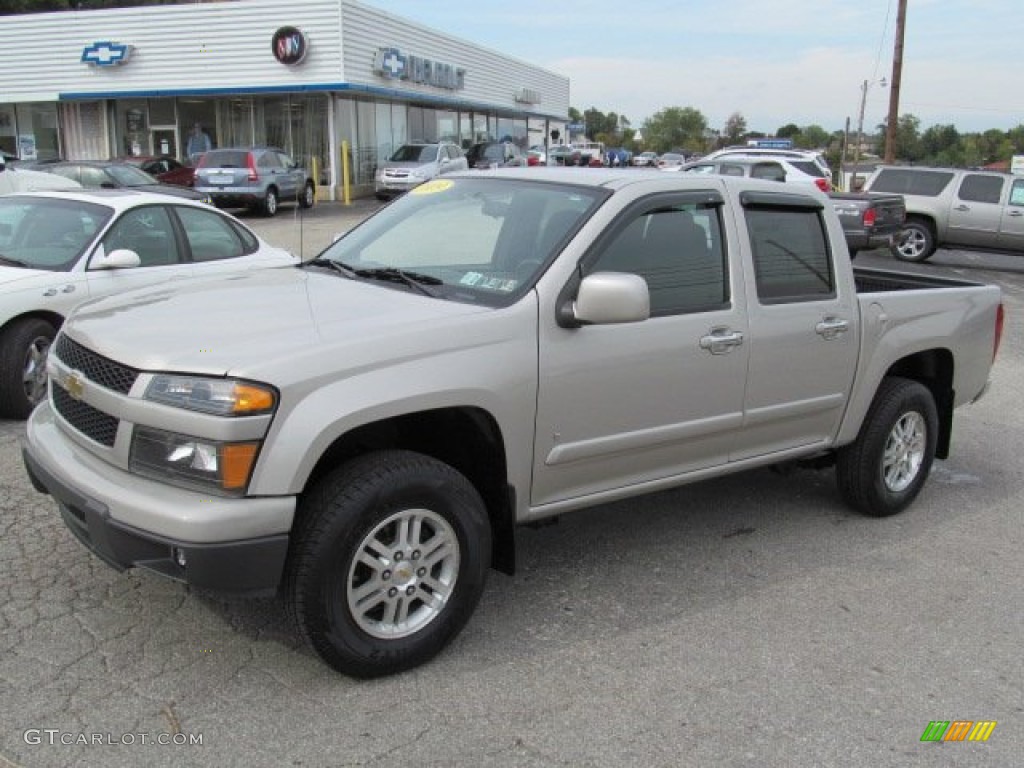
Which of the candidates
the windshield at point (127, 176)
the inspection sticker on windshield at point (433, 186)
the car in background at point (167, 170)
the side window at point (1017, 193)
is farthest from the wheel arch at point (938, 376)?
the car in background at point (167, 170)

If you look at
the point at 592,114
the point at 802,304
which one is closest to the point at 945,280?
the point at 802,304

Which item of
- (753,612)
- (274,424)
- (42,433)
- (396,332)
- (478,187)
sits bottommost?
(753,612)

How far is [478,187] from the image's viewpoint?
4445 mm

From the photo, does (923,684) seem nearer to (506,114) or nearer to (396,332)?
(396,332)

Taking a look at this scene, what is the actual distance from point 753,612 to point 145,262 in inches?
200

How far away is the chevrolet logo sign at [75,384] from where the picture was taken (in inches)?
132

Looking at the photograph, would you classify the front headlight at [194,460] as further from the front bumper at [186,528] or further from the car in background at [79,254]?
the car in background at [79,254]

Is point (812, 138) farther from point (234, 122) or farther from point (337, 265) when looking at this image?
point (337, 265)

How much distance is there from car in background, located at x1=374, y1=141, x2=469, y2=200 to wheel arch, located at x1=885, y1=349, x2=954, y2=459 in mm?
22924

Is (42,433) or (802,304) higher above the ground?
(802,304)

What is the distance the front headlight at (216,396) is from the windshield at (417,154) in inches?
1052

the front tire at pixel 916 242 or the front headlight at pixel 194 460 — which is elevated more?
the front headlight at pixel 194 460

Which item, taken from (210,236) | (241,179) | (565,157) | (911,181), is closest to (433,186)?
(210,236)

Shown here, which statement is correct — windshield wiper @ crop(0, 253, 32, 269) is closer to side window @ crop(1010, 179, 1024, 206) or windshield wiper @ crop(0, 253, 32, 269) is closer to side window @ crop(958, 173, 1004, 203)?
side window @ crop(958, 173, 1004, 203)
